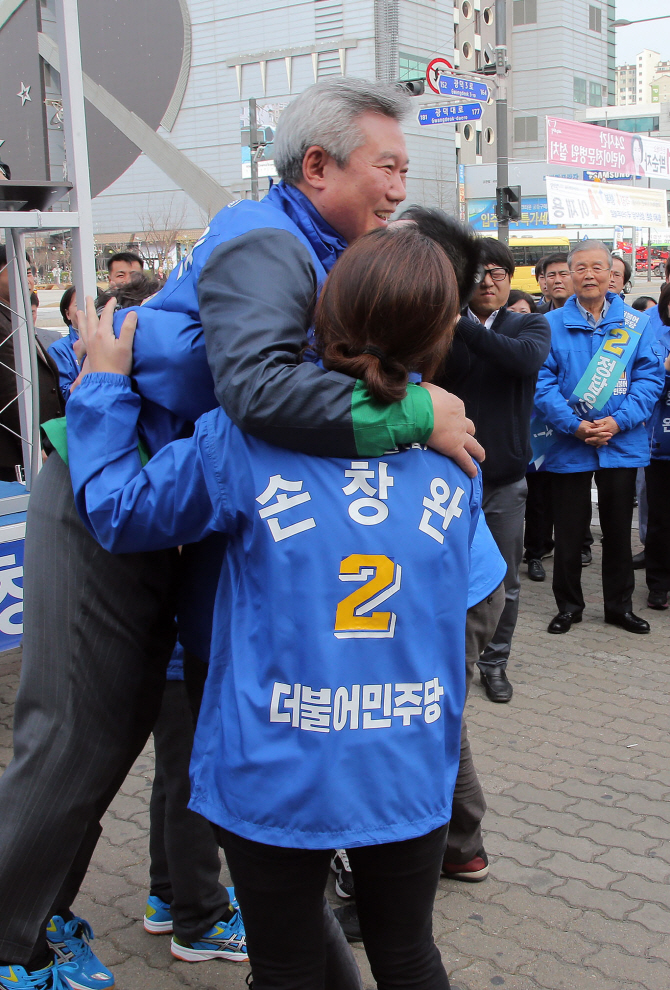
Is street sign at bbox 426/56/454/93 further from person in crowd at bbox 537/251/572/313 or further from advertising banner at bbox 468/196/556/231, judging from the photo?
advertising banner at bbox 468/196/556/231

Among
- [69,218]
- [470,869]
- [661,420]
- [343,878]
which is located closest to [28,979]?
[343,878]

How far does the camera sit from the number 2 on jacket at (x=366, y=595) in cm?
134

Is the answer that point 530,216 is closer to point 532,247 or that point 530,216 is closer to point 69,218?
point 532,247

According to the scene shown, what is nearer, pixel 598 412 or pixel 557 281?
pixel 598 412

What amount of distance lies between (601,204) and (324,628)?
85.6ft

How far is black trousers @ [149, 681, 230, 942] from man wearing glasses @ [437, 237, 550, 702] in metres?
2.15

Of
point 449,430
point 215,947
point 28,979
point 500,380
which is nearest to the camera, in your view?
Result: point 449,430

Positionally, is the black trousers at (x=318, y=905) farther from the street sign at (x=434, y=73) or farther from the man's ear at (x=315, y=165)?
the street sign at (x=434, y=73)

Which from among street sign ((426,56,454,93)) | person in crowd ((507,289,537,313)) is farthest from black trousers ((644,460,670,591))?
street sign ((426,56,454,93))

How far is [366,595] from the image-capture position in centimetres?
135

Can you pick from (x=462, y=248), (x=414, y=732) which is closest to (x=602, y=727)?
(x=462, y=248)

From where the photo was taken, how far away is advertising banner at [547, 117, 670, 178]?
2558cm

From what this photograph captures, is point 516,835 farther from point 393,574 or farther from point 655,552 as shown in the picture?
point 655,552

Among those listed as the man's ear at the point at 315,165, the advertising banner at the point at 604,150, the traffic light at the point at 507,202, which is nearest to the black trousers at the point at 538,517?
the man's ear at the point at 315,165
